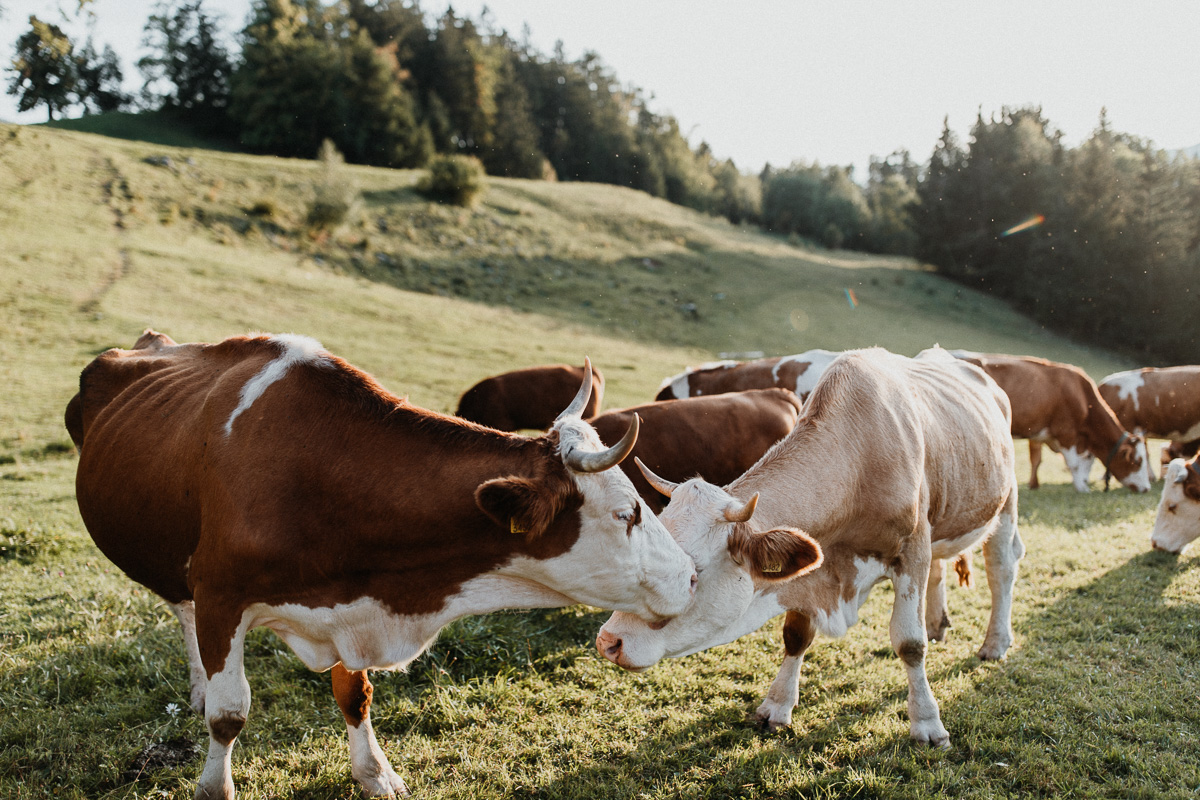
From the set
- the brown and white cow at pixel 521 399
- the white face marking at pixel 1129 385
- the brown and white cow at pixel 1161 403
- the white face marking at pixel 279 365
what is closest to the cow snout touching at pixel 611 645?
the white face marking at pixel 279 365

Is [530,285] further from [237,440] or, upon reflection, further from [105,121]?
[105,121]

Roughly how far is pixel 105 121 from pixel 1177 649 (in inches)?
2896

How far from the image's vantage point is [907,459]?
4.26 metres

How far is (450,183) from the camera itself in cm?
4178

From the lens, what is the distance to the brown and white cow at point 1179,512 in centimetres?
754

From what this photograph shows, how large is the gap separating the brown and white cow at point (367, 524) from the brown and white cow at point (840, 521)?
332 mm

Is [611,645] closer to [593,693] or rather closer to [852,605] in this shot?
[593,693]

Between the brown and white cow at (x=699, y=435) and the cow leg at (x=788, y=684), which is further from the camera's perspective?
the brown and white cow at (x=699, y=435)

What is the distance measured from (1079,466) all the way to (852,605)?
11051 mm

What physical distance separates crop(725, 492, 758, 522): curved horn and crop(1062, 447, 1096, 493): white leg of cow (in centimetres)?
1193

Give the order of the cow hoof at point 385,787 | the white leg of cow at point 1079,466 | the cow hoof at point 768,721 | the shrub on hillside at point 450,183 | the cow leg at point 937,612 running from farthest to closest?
the shrub on hillside at point 450,183 < the white leg of cow at point 1079,466 < the cow leg at point 937,612 < the cow hoof at point 768,721 < the cow hoof at point 385,787

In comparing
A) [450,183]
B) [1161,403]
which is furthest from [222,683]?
[450,183]

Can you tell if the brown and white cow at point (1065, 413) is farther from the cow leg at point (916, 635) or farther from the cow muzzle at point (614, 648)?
the cow muzzle at point (614, 648)

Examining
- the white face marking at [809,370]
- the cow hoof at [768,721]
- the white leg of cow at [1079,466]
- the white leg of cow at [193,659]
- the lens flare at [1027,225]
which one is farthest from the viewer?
the lens flare at [1027,225]
